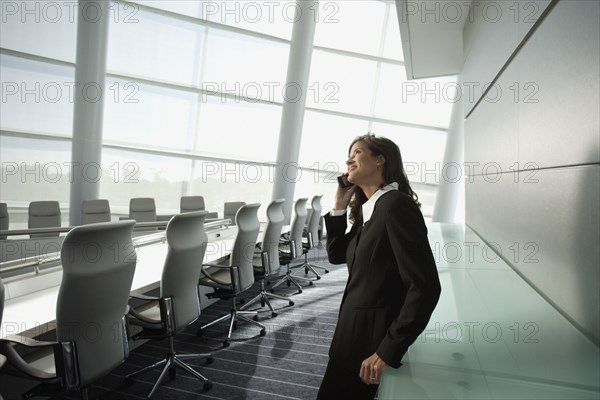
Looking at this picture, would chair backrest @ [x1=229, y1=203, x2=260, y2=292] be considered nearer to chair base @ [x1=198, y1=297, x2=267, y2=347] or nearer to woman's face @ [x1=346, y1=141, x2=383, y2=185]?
chair base @ [x1=198, y1=297, x2=267, y2=347]

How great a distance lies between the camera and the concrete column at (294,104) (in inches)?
314

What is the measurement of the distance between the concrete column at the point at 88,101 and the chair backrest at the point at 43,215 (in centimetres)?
202

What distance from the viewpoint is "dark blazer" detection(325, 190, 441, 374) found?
114cm

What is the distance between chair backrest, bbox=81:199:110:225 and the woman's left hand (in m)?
4.99

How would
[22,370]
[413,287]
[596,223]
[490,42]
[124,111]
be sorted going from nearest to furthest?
[596,223]
[413,287]
[22,370]
[490,42]
[124,111]

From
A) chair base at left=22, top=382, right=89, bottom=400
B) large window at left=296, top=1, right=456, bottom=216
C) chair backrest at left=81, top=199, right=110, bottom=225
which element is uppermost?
large window at left=296, top=1, right=456, bottom=216

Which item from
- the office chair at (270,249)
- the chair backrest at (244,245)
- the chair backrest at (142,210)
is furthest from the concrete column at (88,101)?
the chair backrest at (244,245)

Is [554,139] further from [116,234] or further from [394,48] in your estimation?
[394,48]

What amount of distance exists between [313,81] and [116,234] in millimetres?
7243

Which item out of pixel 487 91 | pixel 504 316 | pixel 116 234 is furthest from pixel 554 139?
pixel 116 234

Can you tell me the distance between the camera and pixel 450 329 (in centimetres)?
126

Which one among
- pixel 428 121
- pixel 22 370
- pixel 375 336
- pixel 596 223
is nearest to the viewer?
pixel 596 223

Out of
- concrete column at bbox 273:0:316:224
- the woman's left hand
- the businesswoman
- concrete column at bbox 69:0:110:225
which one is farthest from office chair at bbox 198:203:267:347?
concrete column at bbox 69:0:110:225

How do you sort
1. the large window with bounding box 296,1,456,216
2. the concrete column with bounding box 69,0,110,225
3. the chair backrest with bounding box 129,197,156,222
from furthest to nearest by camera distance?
the large window with bounding box 296,1,456,216, the concrete column with bounding box 69,0,110,225, the chair backrest with bounding box 129,197,156,222
